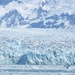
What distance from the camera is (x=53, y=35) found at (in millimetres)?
46969

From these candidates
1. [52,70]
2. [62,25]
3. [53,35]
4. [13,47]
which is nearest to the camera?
[52,70]

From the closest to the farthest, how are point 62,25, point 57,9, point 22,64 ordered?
point 22,64 < point 62,25 < point 57,9

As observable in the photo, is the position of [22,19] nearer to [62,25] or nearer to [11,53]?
[62,25]

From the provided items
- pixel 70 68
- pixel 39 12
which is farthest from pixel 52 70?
pixel 39 12

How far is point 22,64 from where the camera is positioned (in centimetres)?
2777

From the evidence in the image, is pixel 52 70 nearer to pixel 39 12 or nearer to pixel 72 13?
pixel 72 13

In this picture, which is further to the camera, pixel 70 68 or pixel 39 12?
pixel 39 12

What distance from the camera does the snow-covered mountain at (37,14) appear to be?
65.2 meters

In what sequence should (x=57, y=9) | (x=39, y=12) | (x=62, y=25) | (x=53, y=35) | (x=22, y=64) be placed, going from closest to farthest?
(x=22, y=64)
(x=53, y=35)
(x=62, y=25)
(x=57, y=9)
(x=39, y=12)

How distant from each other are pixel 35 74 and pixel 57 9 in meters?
45.0

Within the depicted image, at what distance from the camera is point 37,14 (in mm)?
74438

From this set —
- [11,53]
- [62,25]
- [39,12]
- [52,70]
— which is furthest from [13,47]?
[39,12]

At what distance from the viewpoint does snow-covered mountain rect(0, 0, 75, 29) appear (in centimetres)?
6525

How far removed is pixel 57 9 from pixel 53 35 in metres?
20.6
